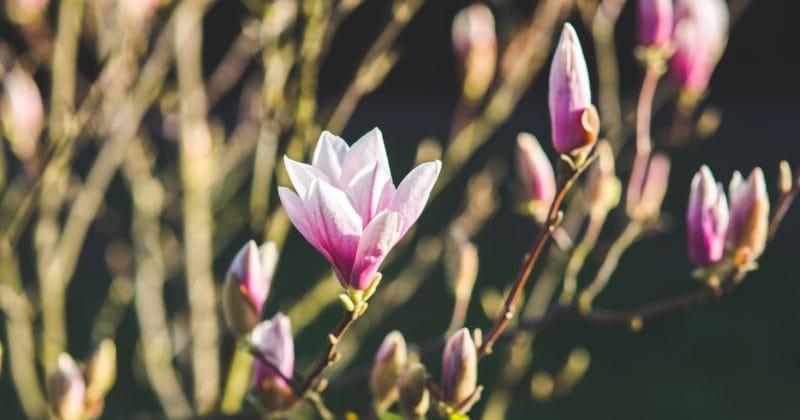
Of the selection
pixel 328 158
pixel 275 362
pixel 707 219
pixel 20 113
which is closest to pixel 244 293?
pixel 275 362

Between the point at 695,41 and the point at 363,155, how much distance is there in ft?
2.25

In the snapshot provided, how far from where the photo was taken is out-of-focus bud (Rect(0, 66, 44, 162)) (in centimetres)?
163

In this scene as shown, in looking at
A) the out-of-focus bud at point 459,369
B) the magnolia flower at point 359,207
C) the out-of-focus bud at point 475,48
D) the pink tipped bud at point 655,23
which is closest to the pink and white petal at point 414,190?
the magnolia flower at point 359,207

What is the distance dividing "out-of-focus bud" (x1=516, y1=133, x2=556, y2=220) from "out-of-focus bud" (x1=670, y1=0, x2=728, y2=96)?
0.28 m

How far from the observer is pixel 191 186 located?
71.4 inches

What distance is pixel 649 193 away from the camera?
54.2 inches

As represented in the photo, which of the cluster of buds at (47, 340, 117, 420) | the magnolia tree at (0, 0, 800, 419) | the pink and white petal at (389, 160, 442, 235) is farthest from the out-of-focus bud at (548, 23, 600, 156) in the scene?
the cluster of buds at (47, 340, 117, 420)

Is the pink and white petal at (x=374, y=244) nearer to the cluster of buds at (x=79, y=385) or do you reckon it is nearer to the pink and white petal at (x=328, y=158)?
the pink and white petal at (x=328, y=158)

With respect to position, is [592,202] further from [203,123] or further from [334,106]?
[203,123]

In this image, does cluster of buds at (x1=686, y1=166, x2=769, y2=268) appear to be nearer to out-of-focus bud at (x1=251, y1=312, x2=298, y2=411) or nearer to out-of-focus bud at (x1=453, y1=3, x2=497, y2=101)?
out-of-focus bud at (x1=251, y1=312, x2=298, y2=411)

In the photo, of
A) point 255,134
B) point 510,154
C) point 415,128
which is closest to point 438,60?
point 415,128

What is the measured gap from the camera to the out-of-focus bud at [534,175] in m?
1.21

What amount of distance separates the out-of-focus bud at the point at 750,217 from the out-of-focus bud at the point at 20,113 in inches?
42.3

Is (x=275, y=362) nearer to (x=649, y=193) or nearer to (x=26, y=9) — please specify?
(x=649, y=193)
